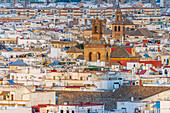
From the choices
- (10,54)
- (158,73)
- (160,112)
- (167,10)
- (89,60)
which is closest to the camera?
(160,112)

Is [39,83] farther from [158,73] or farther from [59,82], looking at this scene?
[158,73]

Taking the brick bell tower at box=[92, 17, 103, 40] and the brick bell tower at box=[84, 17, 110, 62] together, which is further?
the brick bell tower at box=[92, 17, 103, 40]

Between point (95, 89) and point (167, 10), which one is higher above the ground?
point (95, 89)

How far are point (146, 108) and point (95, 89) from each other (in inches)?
345

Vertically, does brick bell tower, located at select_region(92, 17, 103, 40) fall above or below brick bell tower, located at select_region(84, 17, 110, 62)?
above

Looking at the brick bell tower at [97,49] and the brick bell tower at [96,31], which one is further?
the brick bell tower at [96,31]

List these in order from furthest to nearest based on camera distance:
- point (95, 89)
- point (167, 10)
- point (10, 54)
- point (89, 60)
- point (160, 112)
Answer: point (167, 10) < point (10, 54) < point (89, 60) < point (95, 89) < point (160, 112)

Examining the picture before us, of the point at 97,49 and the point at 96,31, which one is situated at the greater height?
the point at 96,31

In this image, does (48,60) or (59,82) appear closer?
(59,82)

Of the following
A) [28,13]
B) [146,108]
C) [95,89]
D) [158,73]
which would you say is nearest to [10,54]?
[158,73]

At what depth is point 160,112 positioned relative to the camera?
36.6 metres

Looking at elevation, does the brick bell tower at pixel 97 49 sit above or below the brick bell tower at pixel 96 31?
below

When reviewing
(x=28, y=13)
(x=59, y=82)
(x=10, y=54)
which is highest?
(x=59, y=82)

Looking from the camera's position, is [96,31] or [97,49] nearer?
[97,49]
